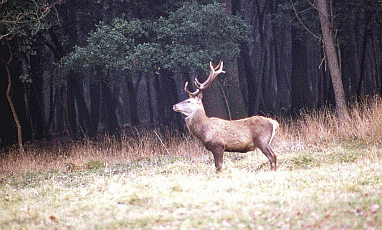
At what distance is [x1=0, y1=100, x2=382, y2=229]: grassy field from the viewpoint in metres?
5.53

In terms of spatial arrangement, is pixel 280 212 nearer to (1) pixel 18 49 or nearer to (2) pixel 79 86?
(1) pixel 18 49

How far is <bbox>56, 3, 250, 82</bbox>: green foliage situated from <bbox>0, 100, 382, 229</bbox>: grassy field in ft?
13.0

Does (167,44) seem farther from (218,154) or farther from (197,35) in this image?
(218,154)

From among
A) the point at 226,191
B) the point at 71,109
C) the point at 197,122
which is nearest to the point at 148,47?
the point at 197,122

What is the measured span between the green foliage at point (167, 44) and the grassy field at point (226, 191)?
3.97 metres

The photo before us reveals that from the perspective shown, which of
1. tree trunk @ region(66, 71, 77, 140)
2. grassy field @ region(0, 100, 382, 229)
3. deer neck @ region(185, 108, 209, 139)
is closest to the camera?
grassy field @ region(0, 100, 382, 229)

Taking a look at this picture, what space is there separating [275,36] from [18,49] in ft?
46.3

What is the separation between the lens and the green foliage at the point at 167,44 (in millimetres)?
14727

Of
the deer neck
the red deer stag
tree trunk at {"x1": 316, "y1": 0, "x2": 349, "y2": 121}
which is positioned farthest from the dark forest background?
the deer neck

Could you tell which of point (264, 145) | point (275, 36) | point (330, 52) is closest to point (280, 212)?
point (264, 145)

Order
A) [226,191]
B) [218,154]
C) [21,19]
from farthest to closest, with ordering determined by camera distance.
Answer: [21,19], [218,154], [226,191]

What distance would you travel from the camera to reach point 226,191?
23.2 feet

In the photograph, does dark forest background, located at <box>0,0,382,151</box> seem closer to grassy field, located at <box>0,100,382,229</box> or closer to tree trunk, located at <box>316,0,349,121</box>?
tree trunk, located at <box>316,0,349,121</box>

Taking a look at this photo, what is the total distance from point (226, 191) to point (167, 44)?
931cm
